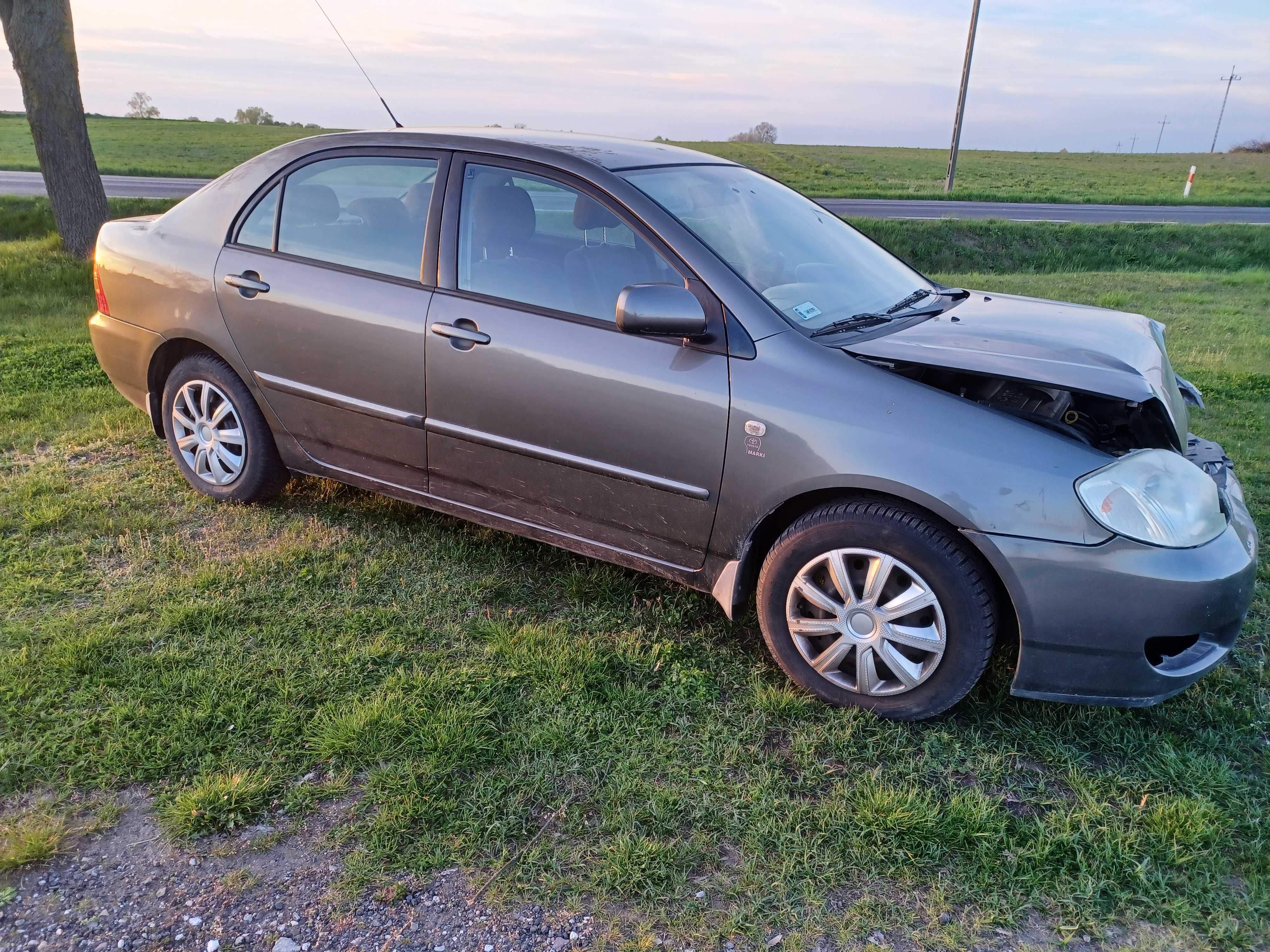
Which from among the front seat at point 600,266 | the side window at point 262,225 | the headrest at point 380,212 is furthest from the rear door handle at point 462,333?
the side window at point 262,225

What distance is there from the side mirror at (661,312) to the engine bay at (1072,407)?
1.75 ft

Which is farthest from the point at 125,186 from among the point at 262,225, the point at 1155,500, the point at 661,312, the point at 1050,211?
the point at 1155,500

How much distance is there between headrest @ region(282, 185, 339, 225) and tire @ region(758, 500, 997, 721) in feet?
7.63

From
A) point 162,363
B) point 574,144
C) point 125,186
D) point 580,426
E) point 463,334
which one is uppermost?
point 574,144

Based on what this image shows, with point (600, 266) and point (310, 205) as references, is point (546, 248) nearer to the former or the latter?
point (600, 266)

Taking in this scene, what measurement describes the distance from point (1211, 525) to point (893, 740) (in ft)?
3.67

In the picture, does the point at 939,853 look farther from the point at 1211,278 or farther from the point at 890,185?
the point at 890,185

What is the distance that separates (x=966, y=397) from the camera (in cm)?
276

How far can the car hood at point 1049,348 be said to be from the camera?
2615 mm

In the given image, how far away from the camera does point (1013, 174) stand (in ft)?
103

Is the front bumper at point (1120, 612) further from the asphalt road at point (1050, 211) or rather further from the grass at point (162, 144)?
the grass at point (162, 144)

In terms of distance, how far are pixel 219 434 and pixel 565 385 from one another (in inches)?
77.6

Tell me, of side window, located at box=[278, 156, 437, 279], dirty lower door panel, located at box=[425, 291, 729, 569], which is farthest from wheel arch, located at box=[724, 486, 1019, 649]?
side window, located at box=[278, 156, 437, 279]

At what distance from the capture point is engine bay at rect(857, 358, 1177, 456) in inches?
111
